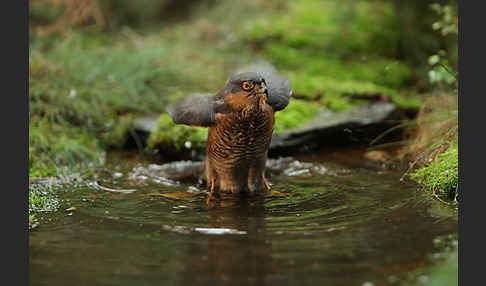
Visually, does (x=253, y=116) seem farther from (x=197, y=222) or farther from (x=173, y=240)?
(x=173, y=240)

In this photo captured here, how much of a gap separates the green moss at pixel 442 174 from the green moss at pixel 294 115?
1.85 m

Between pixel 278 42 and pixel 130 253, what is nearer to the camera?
pixel 130 253

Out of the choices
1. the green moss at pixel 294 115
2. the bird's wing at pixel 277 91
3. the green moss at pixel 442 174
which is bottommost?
the green moss at pixel 442 174

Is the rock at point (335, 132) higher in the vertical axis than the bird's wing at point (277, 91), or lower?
lower

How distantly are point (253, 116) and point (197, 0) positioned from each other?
308 inches

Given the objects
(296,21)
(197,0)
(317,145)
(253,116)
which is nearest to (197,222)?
(253,116)

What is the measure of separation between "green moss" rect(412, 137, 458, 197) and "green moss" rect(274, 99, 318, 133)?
185 centimetres

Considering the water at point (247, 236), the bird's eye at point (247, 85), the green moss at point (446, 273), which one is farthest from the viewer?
the bird's eye at point (247, 85)

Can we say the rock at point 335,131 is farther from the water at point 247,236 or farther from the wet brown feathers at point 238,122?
the wet brown feathers at point 238,122

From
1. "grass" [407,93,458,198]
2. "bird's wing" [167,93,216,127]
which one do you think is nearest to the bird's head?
"bird's wing" [167,93,216,127]

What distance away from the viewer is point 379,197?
4465mm

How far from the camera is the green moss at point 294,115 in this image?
642 centimetres

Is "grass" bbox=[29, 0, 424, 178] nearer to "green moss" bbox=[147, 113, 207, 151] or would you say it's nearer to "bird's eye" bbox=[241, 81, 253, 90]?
"green moss" bbox=[147, 113, 207, 151]

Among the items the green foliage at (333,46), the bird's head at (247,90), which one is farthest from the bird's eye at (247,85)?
the green foliage at (333,46)
